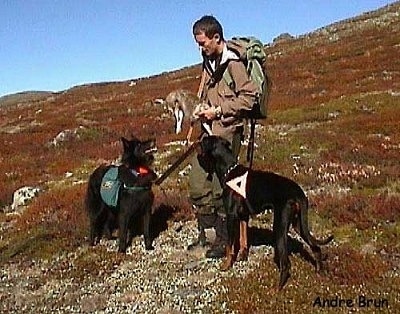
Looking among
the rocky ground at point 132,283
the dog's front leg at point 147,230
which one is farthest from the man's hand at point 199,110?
the dog's front leg at point 147,230

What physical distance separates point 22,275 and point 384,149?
10.2 m

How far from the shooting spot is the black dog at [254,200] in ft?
26.0

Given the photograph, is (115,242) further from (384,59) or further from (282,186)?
(384,59)

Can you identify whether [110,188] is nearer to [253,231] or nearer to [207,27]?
[253,231]

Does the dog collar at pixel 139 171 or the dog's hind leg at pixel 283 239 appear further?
the dog collar at pixel 139 171

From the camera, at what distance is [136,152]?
10.5 m

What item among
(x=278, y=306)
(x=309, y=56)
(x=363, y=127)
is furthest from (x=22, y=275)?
(x=309, y=56)

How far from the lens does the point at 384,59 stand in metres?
42.8

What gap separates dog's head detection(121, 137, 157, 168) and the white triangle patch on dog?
2.52 m

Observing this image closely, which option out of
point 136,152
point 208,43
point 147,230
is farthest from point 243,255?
point 208,43

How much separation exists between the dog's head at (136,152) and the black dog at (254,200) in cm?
169

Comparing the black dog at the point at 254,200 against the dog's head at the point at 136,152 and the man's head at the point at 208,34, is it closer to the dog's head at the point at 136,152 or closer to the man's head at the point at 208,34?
the man's head at the point at 208,34

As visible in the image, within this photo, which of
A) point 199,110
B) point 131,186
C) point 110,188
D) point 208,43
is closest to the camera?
point 208,43

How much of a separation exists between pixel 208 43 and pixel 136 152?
281 centimetres
